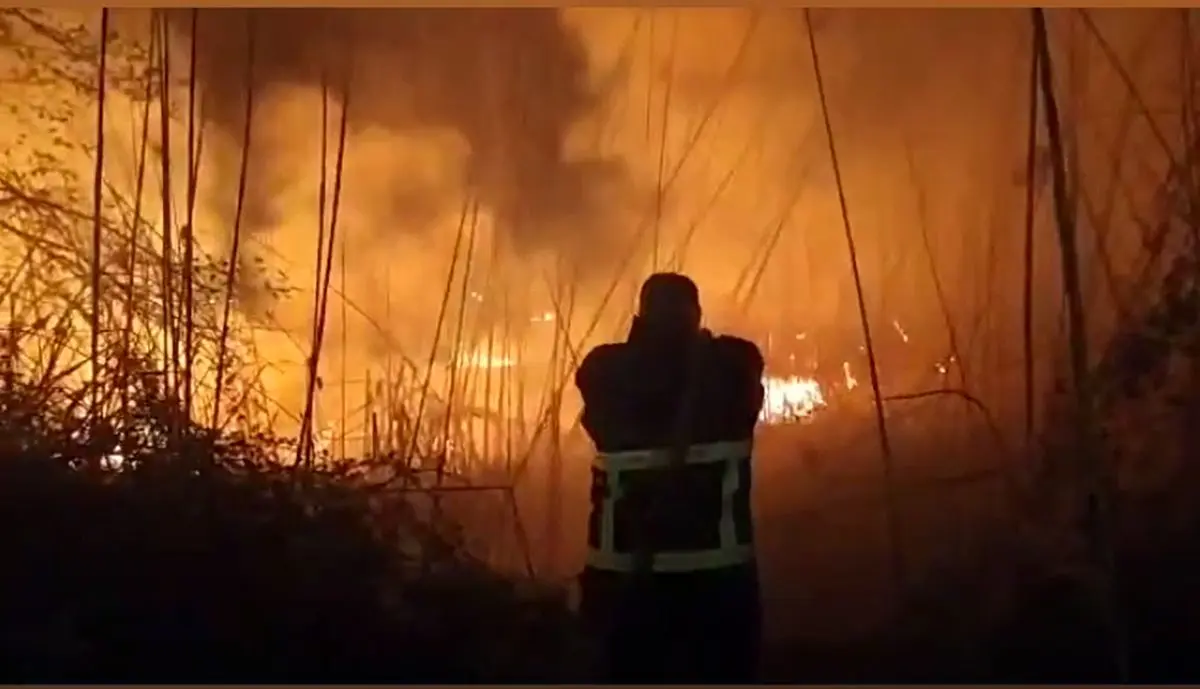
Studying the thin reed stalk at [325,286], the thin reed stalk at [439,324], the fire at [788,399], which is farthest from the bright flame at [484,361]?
the fire at [788,399]

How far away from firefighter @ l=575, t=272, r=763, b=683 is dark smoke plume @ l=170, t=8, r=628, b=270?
5.1 inches

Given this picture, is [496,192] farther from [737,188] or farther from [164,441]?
[164,441]

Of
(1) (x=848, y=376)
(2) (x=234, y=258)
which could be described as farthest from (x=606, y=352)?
(2) (x=234, y=258)

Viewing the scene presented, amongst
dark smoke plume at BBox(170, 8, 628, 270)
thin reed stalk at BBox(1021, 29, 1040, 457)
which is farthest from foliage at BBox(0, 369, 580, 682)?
thin reed stalk at BBox(1021, 29, 1040, 457)

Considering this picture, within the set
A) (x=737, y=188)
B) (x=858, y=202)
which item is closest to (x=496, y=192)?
(x=737, y=188)

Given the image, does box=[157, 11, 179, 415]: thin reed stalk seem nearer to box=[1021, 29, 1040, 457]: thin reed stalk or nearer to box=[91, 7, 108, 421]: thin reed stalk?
box=[91, 7, 108, 421]: thin reed stalk

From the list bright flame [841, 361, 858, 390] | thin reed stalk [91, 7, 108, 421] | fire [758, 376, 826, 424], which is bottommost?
fire [758, 376, 826, 424]

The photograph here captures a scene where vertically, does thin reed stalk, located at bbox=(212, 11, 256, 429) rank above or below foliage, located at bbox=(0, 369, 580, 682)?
above

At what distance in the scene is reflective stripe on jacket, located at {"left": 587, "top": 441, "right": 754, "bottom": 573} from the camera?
1.59m

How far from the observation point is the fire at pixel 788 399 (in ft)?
5.24

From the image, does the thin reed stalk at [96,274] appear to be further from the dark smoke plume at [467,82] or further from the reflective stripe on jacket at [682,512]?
the reflective stripe on jacket at [682,512]

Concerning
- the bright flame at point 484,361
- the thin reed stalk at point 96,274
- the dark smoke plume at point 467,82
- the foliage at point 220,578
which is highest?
the dark smoke plume at point 467,82

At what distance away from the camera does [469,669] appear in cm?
160

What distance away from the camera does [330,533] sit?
1.60 m
